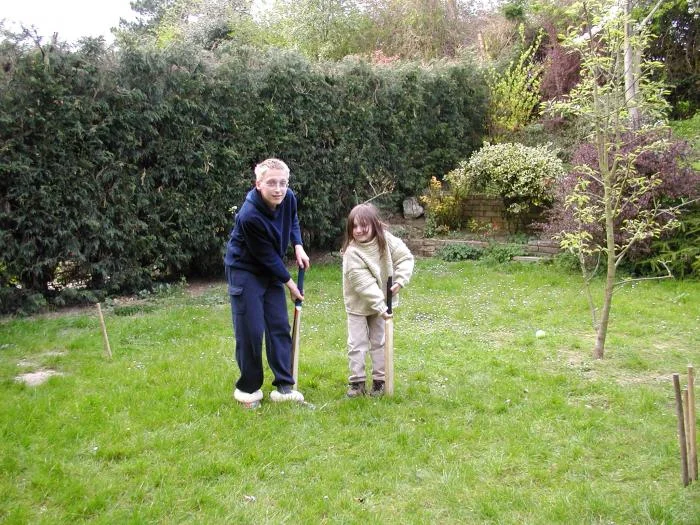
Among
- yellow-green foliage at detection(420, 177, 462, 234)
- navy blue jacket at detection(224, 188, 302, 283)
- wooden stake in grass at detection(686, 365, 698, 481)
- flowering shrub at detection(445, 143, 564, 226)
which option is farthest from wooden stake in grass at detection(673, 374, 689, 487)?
yellow-green foliage at detection(420, 177, 462, 234)

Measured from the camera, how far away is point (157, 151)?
891cm

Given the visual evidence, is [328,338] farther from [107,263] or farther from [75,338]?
[107,263]

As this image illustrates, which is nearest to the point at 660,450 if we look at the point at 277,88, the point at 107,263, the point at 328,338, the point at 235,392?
the point at 235,392

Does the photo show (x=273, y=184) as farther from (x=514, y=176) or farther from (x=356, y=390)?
→ (x=514, y=176)

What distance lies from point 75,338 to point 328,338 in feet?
8.72

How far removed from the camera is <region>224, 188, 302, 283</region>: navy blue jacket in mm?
4426

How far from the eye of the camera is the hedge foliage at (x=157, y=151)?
767cm

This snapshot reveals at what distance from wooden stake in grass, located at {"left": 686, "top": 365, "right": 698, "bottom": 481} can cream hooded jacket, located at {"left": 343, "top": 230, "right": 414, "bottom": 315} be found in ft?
6.96

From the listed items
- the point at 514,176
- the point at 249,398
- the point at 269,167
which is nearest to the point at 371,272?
the point at 269,167

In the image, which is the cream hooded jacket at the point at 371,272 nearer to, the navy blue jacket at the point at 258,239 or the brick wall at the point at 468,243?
the navy blue jacket at the point at 258,239

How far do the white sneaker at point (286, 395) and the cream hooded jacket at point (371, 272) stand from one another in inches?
29.3

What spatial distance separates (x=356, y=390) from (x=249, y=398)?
0.83 metres

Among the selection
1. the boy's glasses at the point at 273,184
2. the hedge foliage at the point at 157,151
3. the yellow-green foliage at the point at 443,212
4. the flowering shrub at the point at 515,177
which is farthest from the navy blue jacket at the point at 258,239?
the yellow-green foliage at the point at 443,212

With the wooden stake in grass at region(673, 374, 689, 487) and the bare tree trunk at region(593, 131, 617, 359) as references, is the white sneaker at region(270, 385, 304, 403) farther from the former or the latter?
the bare tree trunk at region(593, 131, 617, 359)
